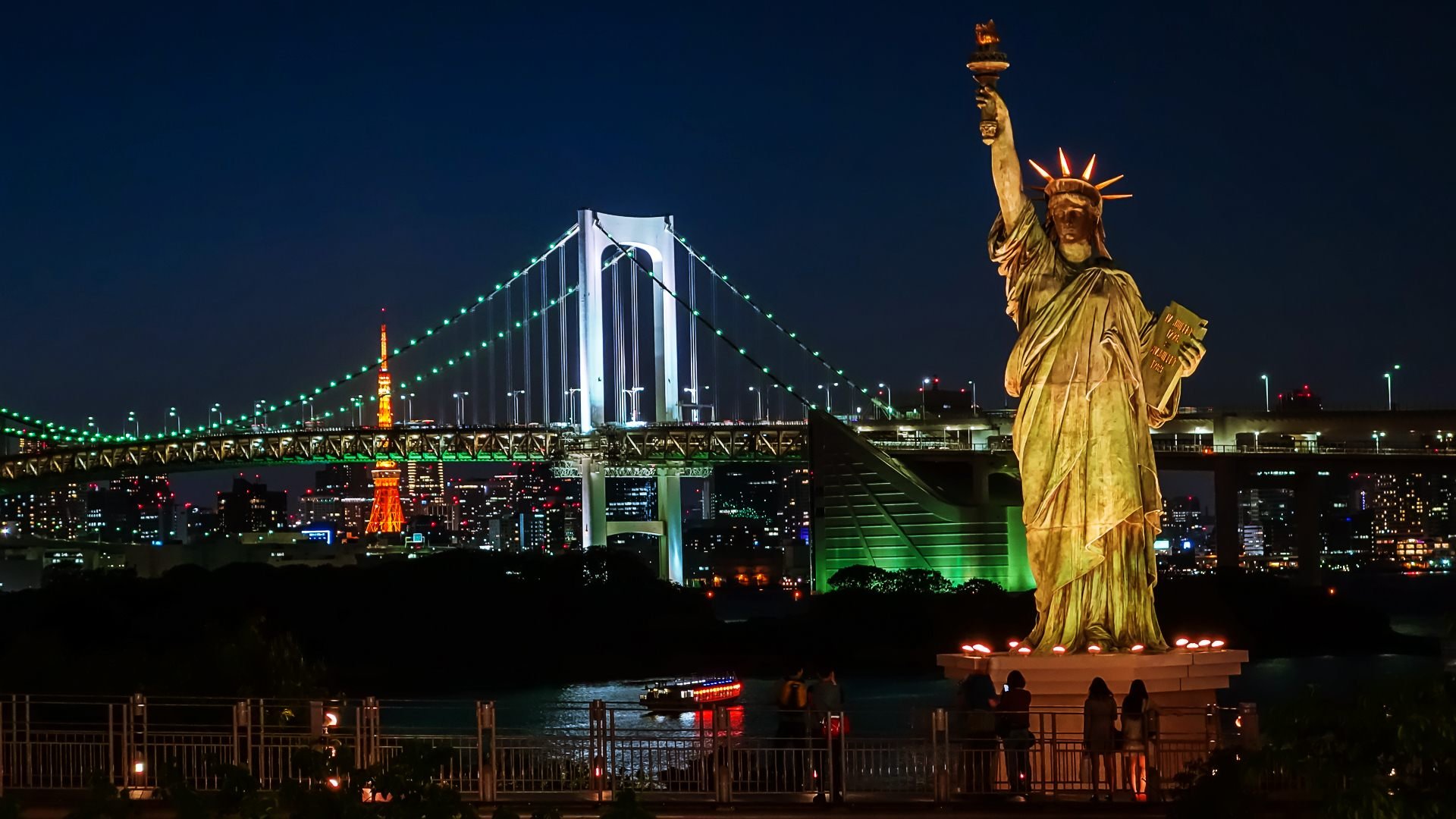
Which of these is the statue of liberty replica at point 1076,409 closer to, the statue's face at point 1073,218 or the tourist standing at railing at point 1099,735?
the statue's face at point 1073,218

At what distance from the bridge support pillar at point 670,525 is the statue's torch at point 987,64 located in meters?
49.8

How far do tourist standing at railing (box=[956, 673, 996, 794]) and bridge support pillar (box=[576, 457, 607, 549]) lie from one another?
169 ft

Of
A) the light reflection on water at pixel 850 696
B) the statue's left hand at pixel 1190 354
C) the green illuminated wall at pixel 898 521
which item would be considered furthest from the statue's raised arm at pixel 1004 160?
the green illuminated wall at pixel 898 521

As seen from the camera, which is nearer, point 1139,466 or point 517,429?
point 1139,466

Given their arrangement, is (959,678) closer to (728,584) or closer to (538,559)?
(538,559)

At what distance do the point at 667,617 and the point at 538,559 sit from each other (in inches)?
169

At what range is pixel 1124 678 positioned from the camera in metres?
12.3

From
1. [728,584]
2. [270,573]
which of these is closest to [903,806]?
[270,573]

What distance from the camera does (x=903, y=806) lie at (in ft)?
36.7

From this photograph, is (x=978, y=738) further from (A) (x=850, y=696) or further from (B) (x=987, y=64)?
(A) (x=850, y=696)

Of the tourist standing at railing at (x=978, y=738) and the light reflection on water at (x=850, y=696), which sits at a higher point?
the tourist standing at railing at (x=978, y=738)

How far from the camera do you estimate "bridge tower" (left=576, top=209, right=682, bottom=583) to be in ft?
210

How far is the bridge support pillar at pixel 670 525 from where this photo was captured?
63.1 metres

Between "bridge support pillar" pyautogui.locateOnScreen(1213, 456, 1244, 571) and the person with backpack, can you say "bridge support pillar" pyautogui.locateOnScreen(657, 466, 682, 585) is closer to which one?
"bridge support pillar" pyautogui.locateOnScreen(1213, 456, 1244, 571)
